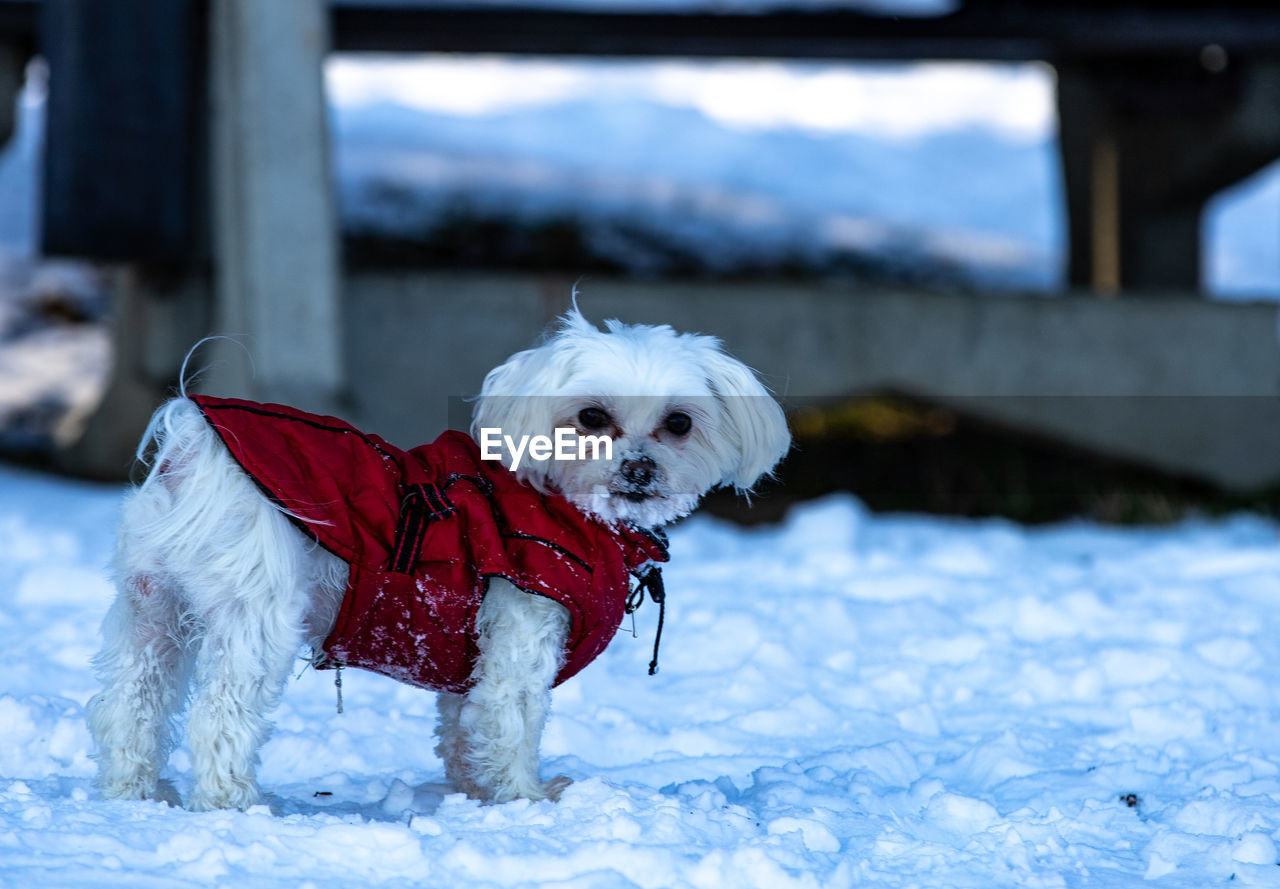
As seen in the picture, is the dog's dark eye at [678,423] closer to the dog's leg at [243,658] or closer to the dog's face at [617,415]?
the dog's face at [617,415]

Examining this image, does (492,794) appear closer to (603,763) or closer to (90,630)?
(603,763)

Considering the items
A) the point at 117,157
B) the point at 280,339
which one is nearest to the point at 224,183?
the point at 117,157

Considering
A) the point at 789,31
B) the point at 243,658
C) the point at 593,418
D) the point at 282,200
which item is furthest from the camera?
the point at 789,31

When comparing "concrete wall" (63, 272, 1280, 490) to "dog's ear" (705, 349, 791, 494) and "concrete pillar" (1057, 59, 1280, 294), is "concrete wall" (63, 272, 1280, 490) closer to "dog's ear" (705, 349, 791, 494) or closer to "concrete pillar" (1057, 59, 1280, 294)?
"concrete pillar" (1057, 59, 1280, 294)

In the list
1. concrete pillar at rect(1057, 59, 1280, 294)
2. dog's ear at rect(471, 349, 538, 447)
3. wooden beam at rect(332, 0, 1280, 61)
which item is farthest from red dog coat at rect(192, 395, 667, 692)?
concrete pillar at rect(1057, 59, 1280, 294)

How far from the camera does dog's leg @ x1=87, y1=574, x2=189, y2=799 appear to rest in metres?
2.78

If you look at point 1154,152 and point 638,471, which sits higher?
point 1154,152

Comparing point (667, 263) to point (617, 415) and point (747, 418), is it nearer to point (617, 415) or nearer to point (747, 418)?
point (747, 418)

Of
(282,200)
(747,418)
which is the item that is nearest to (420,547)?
(747,418)

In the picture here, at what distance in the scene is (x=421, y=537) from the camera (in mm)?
2781

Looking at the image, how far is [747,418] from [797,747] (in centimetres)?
110

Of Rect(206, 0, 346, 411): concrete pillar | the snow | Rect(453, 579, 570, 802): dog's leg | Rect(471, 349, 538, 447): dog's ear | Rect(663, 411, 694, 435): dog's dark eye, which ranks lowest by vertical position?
the snow

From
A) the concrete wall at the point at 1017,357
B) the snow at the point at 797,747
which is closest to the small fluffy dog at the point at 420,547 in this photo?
the snow at the point at 797,747

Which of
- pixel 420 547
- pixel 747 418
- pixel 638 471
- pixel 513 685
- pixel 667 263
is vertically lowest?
pixel 513 685
